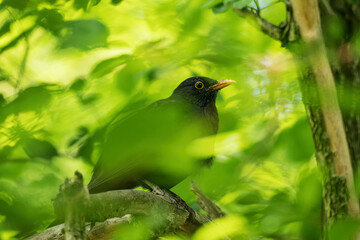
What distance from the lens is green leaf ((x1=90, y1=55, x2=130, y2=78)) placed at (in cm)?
328

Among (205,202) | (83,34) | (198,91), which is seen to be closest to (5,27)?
(83,34)

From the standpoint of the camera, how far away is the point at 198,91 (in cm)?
520

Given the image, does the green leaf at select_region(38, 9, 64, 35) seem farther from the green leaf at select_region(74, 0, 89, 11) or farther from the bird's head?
the bird's head

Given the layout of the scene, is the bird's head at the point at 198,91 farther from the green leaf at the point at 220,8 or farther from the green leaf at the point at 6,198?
the green leaf at the point at 6,198

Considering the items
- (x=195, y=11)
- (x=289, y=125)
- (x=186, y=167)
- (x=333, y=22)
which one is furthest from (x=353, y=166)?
(x=186, y=167)

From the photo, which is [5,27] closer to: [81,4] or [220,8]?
[81,4]

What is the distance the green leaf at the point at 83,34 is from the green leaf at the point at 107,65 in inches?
5.4

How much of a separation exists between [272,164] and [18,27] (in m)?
1.98

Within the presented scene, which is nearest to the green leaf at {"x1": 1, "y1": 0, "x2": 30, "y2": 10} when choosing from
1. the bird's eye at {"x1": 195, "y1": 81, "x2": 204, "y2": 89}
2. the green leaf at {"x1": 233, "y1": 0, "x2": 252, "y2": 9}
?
the green leaf at {"x1": 233, "y1": 0, "x2": 252, "y2": 9}

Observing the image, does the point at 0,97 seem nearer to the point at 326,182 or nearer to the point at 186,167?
the point at 186,167

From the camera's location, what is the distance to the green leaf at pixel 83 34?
3252 mm

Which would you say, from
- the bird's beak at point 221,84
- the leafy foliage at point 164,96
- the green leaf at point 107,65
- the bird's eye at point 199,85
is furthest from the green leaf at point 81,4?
the bird's eye at point 199,85

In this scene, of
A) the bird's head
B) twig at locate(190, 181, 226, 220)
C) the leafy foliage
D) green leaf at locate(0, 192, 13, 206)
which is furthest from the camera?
the bird's head

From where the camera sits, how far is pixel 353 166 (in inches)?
148
